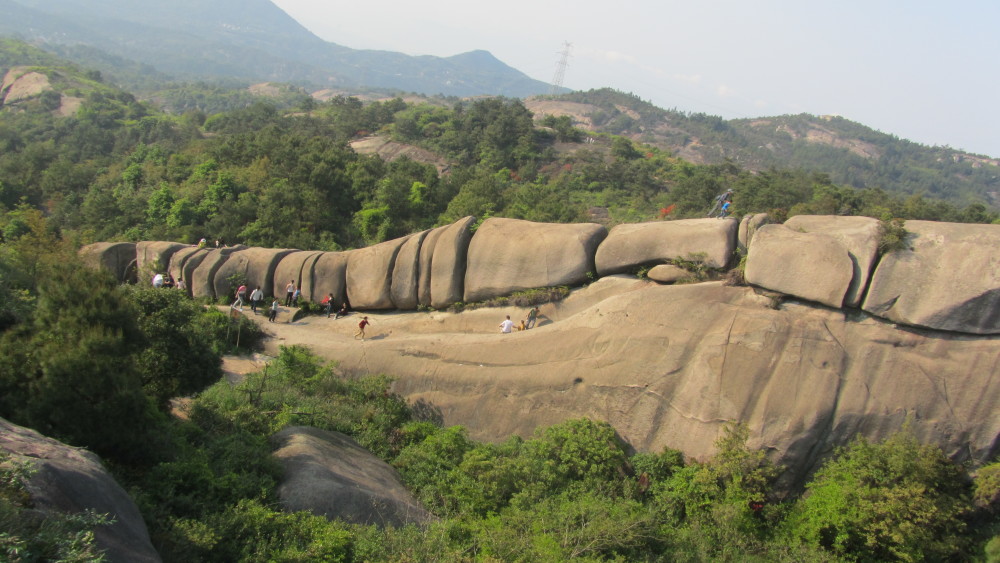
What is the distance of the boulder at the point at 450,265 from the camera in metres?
16.0

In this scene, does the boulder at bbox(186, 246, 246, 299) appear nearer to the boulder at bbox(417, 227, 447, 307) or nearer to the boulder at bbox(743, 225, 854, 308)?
the boulder at bbox(417, 227, 447, 307)

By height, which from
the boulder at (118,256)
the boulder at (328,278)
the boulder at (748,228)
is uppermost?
the boulder at (748,228)

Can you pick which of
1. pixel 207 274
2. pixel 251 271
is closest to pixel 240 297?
pixel 251 271

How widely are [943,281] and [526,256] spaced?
8560 millimetres

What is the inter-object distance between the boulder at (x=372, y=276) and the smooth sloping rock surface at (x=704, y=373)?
9.08 ft

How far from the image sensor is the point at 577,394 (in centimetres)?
1248

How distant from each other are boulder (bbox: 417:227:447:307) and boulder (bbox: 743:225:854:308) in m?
8.33

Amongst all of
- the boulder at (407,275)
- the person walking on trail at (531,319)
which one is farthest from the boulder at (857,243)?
the boulder at (407,275)

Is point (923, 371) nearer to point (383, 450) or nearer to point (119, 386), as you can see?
point (383, 450)

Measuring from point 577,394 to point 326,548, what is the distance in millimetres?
6410

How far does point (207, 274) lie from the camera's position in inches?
763

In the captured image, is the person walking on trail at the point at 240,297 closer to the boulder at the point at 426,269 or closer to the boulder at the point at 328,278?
the boulder at the point at 328,278

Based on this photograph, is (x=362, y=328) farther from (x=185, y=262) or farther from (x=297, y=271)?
(x=185, y=262)

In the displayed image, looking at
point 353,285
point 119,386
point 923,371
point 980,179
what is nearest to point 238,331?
point 353,285
